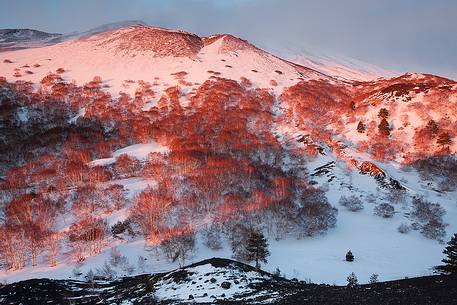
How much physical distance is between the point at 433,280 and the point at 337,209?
106ft

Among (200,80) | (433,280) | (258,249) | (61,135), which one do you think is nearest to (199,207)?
(258,249)

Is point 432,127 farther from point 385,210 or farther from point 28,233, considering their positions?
point 28,233

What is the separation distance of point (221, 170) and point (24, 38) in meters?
143

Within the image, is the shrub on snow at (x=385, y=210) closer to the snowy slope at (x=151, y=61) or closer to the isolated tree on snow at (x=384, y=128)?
the isolated tree on snow at (x=384, y=128)

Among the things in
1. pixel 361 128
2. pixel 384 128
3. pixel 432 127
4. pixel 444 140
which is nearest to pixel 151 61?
pixel 361 128

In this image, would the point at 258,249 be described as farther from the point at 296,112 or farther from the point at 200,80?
the point at 200,80

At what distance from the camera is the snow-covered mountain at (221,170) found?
135 ft

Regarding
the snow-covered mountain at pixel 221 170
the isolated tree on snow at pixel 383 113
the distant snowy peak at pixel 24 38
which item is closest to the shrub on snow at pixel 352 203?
the snow-covered mountain at pixel 221 170

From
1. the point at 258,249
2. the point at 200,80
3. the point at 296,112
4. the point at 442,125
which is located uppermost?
the point at 200,80

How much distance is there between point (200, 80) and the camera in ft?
347

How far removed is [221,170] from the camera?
54250 millimetres

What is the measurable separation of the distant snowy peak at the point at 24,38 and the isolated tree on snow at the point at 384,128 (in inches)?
4861

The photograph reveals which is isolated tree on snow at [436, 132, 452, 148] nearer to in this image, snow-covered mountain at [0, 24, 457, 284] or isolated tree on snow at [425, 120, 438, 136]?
snow-covered mountain at [0, 24, 457, 284]

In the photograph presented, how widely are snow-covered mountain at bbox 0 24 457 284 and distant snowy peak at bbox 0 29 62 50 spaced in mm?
38810
